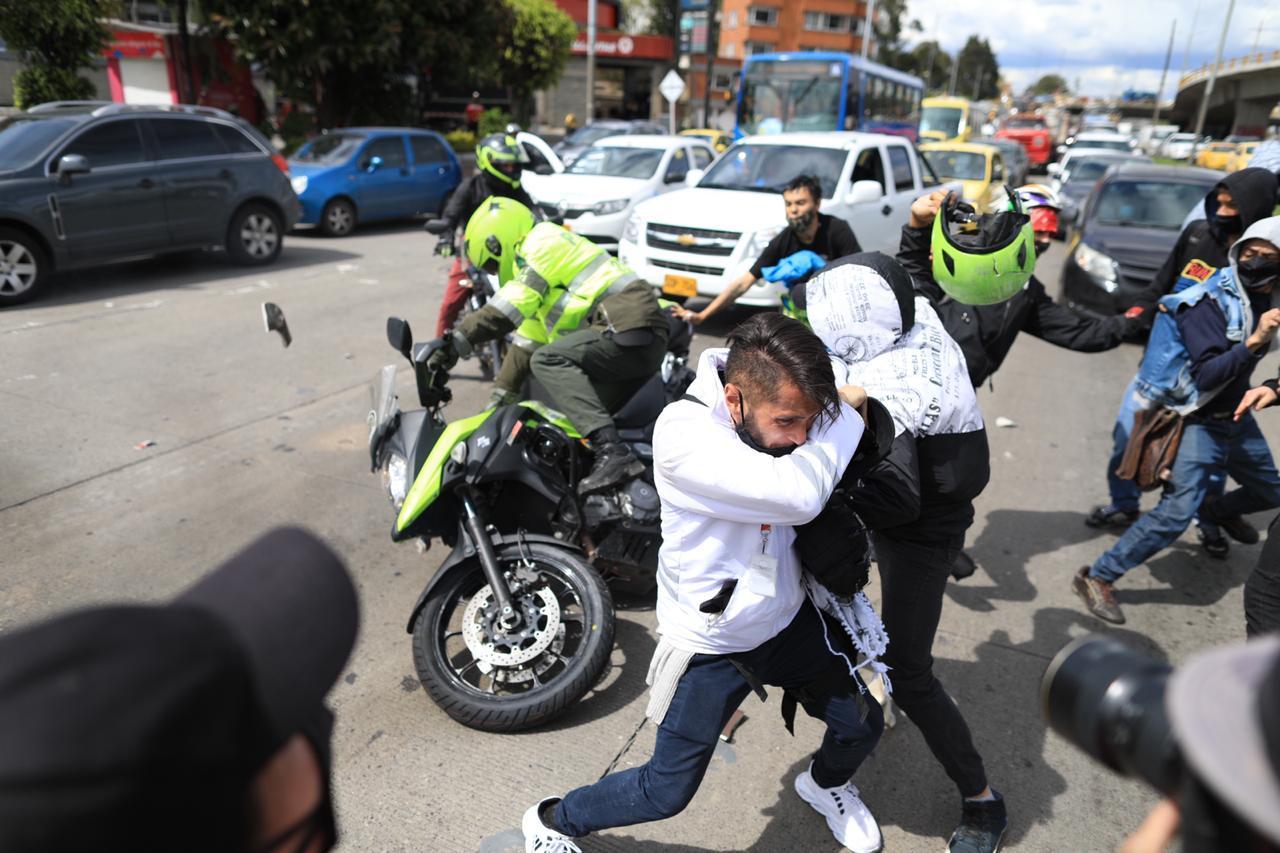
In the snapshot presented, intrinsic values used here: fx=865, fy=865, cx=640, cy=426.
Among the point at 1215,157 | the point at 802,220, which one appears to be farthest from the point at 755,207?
the point at 1215,157

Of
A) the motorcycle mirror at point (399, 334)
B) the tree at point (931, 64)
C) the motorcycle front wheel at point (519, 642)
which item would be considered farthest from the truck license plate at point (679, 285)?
the tree at point (931, 64)

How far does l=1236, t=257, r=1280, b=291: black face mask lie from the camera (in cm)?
354

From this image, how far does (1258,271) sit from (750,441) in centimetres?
285

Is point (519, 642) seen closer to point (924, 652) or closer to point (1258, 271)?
point (924, 652)

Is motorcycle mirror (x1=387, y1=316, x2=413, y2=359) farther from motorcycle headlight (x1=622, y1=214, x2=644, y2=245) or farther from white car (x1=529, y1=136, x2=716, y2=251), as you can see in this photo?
white car (x1=529, y1=136, x2=716, y2=251)

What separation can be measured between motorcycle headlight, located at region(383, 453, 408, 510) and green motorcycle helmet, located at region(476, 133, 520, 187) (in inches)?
163

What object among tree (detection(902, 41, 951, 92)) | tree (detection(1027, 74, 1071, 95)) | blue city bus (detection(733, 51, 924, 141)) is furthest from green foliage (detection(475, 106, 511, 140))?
tree (detection(1027, 74, 1071, 95))

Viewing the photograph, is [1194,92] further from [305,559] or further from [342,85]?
[305,559]

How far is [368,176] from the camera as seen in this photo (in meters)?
13.5

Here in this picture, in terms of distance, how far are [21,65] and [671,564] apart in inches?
786

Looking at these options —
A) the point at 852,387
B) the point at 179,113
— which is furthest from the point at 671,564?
the point at 179,113

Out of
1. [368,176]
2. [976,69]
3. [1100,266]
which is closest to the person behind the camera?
[1100,266]

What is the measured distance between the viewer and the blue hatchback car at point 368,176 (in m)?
13.0

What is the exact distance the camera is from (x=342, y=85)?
19875 mm
